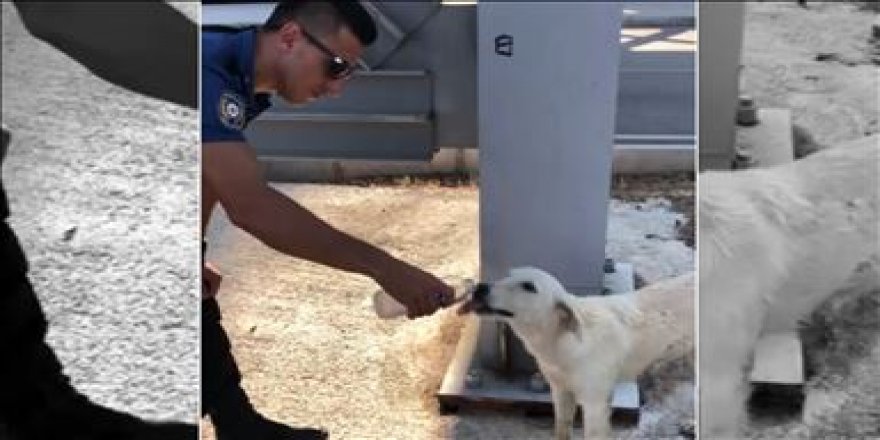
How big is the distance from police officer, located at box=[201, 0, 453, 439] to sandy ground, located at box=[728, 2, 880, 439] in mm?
651

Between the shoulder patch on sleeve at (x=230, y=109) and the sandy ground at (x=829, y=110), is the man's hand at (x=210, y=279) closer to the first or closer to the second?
the shoulder patch on sleeve at (x=230, y=109)

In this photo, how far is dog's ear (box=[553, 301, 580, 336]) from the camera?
53.5 inches

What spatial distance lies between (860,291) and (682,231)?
1.76 ft

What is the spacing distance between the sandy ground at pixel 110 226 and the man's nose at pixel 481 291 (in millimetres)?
466

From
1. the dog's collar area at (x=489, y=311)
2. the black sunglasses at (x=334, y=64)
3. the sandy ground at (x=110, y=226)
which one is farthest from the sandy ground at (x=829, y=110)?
the sandy ground at (x=110, y=226)

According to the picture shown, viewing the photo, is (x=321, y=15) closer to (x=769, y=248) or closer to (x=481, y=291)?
(x=481, y=291)

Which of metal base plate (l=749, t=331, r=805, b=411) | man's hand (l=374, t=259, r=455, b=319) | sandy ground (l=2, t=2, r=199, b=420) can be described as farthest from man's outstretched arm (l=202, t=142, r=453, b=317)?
metal base plate (l=749, t=331, r=805, b=411)

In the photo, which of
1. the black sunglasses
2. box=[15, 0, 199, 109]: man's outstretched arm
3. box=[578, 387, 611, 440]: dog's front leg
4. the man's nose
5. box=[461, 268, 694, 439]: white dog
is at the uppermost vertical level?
the black sunglasses

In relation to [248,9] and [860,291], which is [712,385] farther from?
[248,9]

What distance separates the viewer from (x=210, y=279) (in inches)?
56.4

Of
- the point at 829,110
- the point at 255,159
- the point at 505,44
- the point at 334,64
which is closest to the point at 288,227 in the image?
the point at 255,159

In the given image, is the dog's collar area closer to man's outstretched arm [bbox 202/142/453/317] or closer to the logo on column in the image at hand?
man's outstretched arm [bbox 202/142/453/317]

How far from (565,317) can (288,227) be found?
1.15ft

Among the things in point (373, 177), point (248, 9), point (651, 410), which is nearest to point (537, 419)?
point (651, 410)
